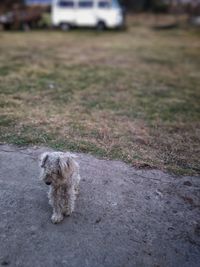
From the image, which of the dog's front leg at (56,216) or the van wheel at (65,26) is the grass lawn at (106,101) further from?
the van wheel at (65,26)

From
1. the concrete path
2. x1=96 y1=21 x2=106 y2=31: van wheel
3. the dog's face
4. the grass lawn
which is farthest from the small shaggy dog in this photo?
x1=96 y1=21 x2=106 y2=31: van wheel

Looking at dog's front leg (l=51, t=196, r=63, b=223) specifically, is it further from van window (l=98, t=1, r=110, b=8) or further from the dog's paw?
van window (l=98, t=1, r=110, b=8)

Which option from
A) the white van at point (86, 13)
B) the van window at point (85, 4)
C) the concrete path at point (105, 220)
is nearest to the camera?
the concrete path at point (105, 220)

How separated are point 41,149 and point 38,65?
22.2ft

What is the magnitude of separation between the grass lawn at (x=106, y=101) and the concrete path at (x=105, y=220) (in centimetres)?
58

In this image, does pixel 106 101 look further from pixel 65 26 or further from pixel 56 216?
pixel 65 26

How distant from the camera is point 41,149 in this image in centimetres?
602

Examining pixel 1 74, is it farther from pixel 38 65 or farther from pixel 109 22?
pixel 109 22

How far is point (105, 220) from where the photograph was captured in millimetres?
4434

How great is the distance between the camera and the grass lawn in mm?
6320

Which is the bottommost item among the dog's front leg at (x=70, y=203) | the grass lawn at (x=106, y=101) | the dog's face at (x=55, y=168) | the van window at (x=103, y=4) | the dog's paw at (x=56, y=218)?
the grass lawn at (x=106, y=101)

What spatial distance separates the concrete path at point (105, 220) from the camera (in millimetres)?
3861

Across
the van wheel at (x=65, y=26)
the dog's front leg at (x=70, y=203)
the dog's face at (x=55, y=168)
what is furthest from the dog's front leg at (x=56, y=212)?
the van wheel at (x=65, y=26)

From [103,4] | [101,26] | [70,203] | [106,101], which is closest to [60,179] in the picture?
[70,203]
